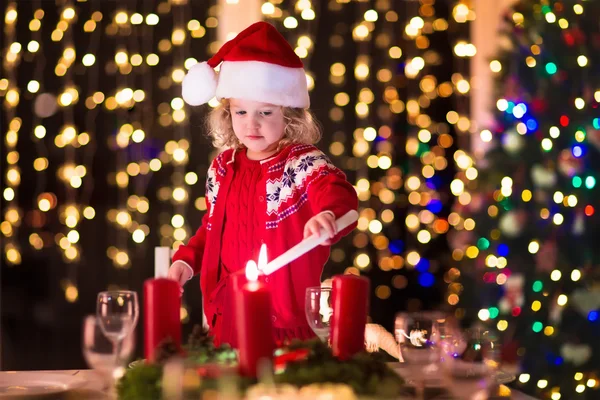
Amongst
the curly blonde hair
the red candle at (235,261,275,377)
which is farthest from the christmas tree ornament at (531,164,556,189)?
the red candle at (235,261,275,377)

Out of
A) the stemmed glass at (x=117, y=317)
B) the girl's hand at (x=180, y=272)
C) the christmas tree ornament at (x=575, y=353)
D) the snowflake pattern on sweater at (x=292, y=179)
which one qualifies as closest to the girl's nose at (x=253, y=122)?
the snowflake pattern on sweater at (x=292, y=179)

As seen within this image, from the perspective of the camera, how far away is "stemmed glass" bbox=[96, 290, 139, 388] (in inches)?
48.5

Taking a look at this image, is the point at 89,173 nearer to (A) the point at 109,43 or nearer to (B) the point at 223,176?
(A) the point at 109,43

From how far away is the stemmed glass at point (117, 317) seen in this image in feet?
4.04

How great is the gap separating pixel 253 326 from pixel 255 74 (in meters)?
1.05

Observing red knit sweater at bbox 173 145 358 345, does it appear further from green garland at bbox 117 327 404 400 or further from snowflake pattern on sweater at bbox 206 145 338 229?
green garland at bbox 117 327 404 400

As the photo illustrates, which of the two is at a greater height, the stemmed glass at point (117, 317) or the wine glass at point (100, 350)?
the stemmed glass at point (117, 317)

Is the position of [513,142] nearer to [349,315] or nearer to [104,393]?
[349,315]

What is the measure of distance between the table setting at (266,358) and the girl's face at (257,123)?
2.11 ft

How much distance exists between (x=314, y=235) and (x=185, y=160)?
102 inches

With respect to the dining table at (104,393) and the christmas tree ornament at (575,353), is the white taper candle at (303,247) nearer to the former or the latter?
the dining table at (104,393)

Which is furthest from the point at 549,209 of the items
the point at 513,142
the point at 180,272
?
the point at 180,272

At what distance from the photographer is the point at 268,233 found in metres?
1.99

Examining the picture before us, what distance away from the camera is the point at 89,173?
4.00 meters
